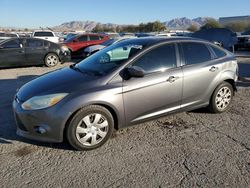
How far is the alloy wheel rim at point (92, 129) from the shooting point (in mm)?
3639

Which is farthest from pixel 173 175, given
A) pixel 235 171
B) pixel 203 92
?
pixel 203 92

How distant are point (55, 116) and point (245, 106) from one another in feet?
13.1

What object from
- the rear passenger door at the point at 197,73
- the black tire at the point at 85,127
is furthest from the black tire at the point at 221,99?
the black tire at the point at 85,127

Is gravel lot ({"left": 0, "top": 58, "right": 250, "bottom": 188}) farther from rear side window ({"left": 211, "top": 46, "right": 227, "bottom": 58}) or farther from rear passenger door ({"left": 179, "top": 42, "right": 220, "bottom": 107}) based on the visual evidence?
rear side window ({"left": 211, "top": 46, "right": 227, "bottom": 58})

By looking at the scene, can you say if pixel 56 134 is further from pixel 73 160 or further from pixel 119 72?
pixel 119 72

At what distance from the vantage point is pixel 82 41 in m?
15.5

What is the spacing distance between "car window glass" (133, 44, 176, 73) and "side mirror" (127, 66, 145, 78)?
0.56 feet

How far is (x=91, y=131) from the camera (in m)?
3.70

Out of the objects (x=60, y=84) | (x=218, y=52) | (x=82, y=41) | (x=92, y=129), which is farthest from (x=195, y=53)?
(x=82, y=41)

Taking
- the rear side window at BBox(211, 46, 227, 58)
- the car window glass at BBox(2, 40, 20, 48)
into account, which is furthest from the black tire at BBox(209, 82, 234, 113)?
the car window glass at BBox(2, 40, 20, 48)

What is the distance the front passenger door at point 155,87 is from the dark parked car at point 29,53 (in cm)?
839

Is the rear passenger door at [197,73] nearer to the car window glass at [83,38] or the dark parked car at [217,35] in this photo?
the dark parked car at [217,35]

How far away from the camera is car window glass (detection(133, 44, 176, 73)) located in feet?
13.4

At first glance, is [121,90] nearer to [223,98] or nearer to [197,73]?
[197,73]
